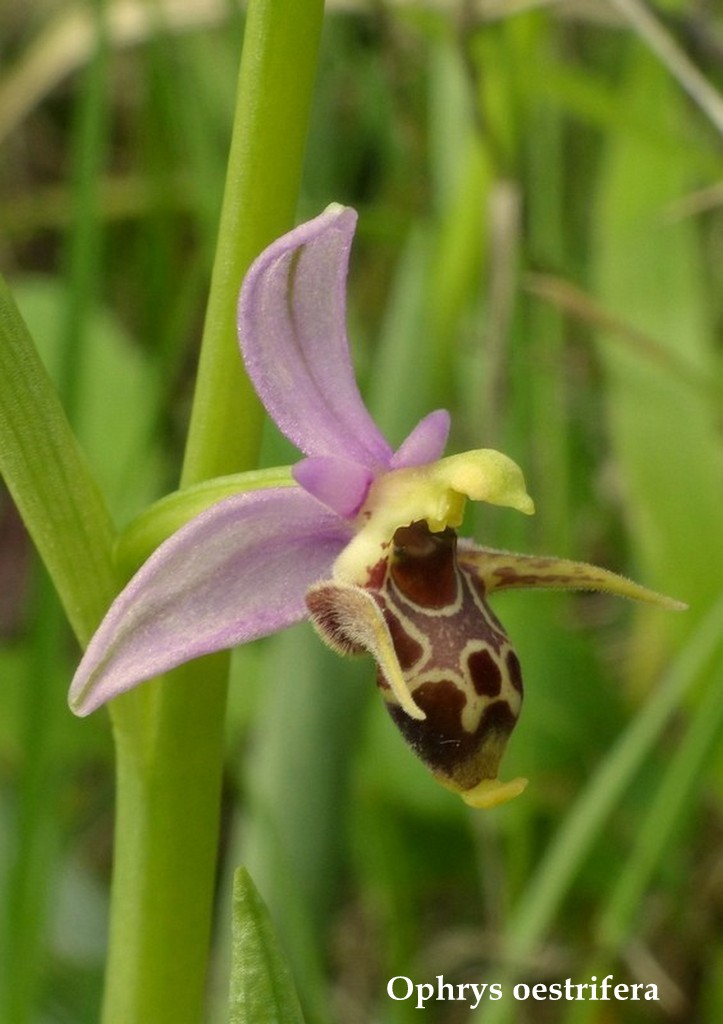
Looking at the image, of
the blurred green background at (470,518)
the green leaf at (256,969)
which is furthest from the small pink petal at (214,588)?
the blurred green background at (470,518)

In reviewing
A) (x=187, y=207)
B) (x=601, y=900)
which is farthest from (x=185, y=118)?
(x=601, y=900)

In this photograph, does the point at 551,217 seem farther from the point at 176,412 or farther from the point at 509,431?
the point at 176,412

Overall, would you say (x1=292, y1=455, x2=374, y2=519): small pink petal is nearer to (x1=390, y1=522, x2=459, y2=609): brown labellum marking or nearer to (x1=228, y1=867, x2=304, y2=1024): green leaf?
(x1=390, y1=522, x2=459, y2=609): brown labellum marking

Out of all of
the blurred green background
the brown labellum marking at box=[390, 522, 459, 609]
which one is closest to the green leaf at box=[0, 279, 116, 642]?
the brown labellum marking at box=[390, 522, 459, 609]

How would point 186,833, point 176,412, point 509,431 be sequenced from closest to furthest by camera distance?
point 186,833, point 509,431, point 176,412

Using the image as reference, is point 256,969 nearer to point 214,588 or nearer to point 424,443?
point 214,588

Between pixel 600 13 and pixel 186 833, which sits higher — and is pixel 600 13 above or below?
above
